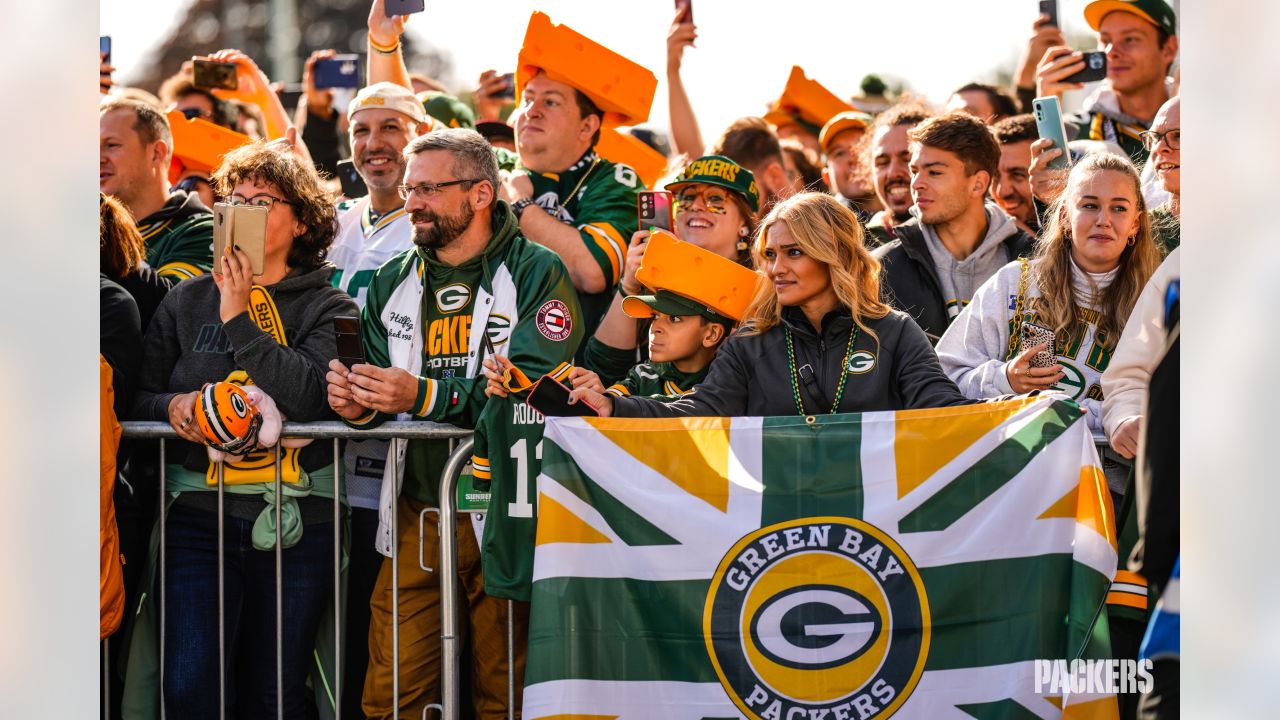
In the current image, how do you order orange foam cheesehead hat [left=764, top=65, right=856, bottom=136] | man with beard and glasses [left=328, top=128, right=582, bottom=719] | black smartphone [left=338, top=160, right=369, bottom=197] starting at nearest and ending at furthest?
man with beard and glasses [left=328, top=128, right=582, bottom=719]
black smartphone [left=338, top=160, right=369, bottom=197]
orange foam cheesehead hat [left=764, top=65, right=856, bottom=136]

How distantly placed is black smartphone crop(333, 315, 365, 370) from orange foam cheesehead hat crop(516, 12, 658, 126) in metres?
2.10

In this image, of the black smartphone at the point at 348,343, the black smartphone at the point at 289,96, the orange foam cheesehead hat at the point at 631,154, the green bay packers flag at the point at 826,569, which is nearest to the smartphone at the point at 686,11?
the orange foam cheesehead hat at the point at 631,154

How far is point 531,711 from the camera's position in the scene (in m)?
4.37

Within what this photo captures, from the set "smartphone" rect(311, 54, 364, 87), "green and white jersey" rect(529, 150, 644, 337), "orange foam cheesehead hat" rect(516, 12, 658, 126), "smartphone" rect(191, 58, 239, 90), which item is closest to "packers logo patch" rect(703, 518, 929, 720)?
"green and white jersey" rect(529, 150, 644, 337)

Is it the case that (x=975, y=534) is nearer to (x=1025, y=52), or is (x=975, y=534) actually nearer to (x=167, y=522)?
(x=167, y=522)

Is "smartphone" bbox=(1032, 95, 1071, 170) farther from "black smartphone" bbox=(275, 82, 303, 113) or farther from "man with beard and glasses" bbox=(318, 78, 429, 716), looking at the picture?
"black smartphone" bbox=(275, 82, 303, 113)

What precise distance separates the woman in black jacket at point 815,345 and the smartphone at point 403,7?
7.31 ft

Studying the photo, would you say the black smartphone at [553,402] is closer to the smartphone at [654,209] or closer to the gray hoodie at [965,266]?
the smartphone at [654,209]

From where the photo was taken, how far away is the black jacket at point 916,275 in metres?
5.55

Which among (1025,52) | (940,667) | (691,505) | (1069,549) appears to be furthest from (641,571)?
(1025,52)

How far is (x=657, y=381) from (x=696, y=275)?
43cm

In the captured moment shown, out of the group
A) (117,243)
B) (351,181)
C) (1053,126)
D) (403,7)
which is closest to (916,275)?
(1053,126)

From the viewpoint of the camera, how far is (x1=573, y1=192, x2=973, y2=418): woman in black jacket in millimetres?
4637
